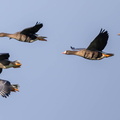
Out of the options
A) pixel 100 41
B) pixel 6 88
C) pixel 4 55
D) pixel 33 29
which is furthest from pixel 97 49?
pixel 6 88

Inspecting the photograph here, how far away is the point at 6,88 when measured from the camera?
115 feet

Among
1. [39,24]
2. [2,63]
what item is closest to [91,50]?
[39,24]

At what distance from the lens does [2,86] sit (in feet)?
116

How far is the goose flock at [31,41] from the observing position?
3078cm

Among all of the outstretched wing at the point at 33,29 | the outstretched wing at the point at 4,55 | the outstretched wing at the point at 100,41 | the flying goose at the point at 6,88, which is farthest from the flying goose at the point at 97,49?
the flying goose at the point at 6,88

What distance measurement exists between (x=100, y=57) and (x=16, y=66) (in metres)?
5.81

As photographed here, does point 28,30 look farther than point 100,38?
Yes

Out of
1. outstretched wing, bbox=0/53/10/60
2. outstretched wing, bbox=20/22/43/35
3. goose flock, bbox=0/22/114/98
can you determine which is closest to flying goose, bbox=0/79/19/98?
goose flock, bbox=0/22/114/98

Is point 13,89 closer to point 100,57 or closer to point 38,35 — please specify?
point 38,35

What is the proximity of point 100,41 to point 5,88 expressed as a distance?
774 centimetres

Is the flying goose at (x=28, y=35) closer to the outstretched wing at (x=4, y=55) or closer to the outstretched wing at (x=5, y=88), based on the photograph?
the outstretched wing at (x=4, y=55)

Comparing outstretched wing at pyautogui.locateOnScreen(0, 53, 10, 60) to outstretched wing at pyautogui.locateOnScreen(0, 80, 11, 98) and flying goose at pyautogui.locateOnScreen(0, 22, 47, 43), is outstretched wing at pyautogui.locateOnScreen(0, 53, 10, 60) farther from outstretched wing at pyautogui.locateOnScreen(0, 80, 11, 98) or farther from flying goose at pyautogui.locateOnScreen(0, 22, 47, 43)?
outstretched wing at pyautogui.locateOnScreen(0, 80, 11, 98)

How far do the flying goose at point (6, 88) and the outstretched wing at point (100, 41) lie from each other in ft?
22.1

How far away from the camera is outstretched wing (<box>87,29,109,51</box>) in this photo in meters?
30.7
